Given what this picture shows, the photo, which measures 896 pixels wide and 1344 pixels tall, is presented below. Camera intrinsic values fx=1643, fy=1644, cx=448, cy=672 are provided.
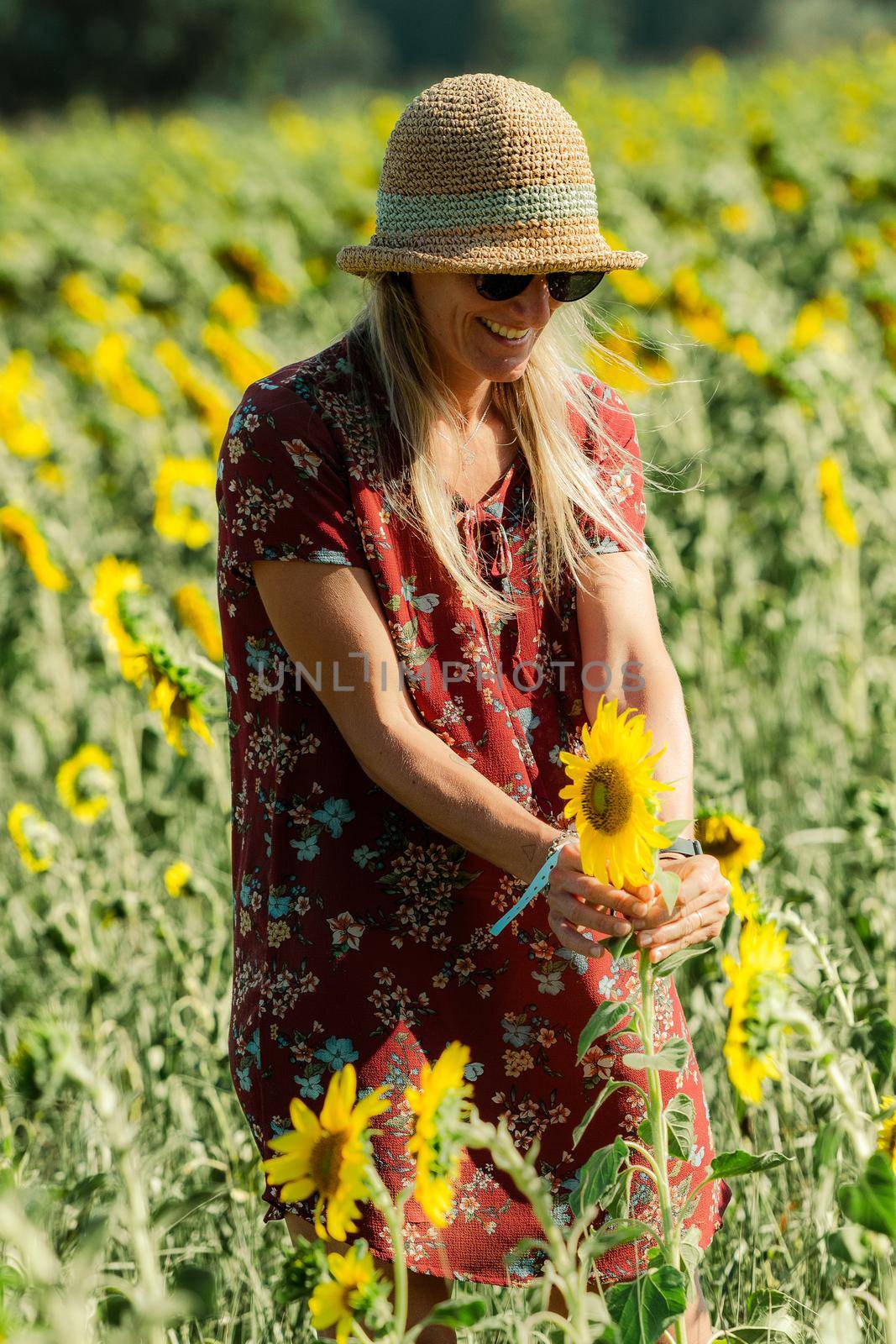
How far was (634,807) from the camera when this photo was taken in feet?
4.60

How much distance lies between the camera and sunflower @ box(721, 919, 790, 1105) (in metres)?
1.25

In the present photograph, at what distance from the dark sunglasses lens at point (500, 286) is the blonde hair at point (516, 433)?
4.6 inches

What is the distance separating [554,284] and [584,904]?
0.67m

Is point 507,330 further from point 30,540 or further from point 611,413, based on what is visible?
point 30,540

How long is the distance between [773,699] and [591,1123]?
6.15ft

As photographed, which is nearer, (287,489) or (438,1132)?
(438,1132)

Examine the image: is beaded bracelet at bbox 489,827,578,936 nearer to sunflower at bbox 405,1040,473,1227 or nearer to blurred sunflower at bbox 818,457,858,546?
sunflower at bbox 405,1040,473,1227

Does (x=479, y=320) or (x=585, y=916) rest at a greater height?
(x=479, y=320)

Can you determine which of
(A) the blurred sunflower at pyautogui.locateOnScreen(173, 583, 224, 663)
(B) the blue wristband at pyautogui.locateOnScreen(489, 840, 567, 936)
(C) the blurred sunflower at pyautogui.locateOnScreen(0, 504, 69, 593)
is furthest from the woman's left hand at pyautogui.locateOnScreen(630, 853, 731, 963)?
(C) the blurred sunflower at pyautogui.locateOnScreen(0, 504, 69, 593)

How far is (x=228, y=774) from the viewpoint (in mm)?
3297

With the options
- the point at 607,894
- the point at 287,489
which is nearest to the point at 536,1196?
the point at 607,894

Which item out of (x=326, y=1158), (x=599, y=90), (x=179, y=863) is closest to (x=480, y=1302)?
(x=326, y=1158)

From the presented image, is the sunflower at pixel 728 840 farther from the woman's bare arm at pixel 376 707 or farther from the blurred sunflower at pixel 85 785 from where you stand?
Result: the blurred sunflower at pixel 85 785

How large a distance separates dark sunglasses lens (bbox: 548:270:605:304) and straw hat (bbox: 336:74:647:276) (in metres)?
0.03
